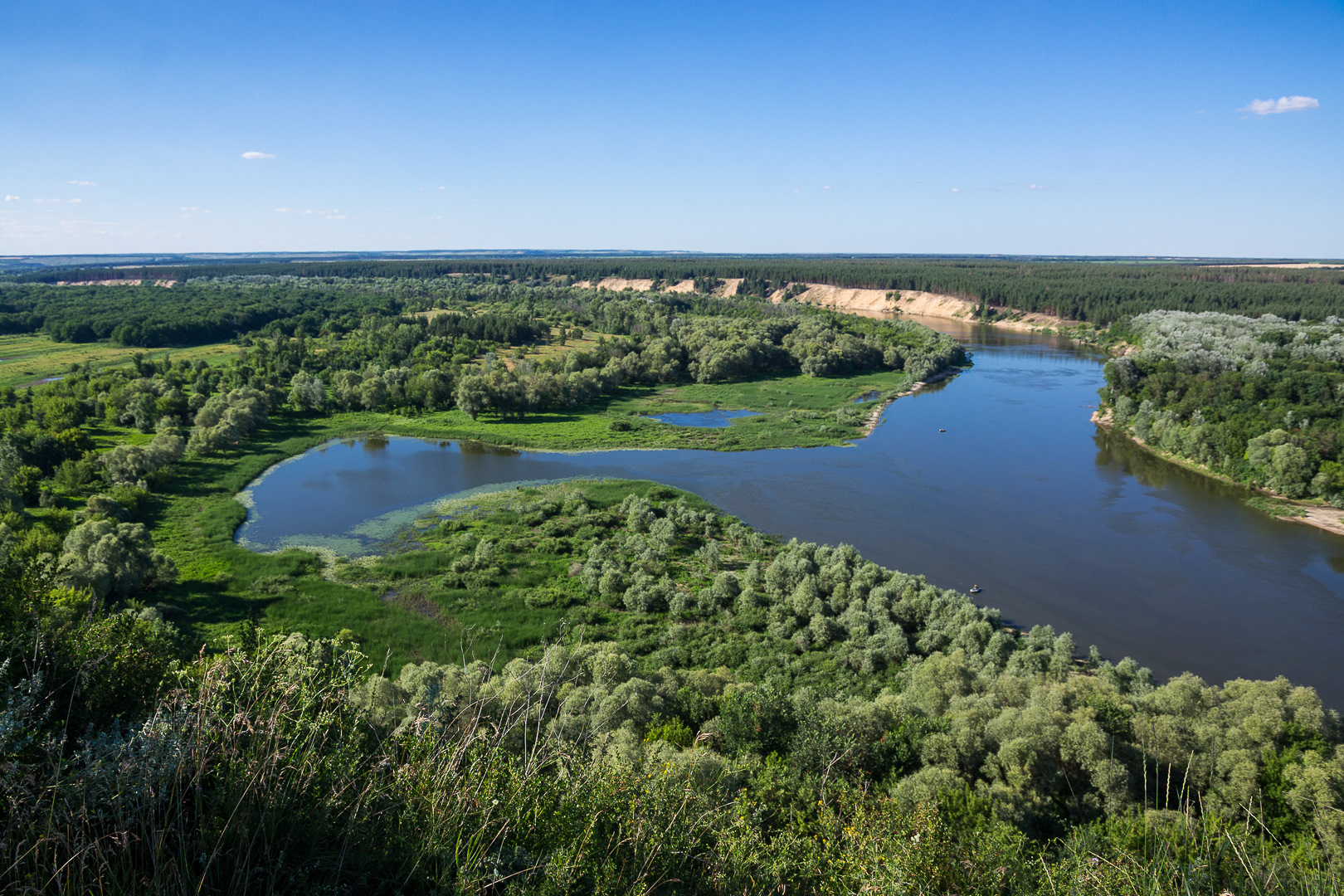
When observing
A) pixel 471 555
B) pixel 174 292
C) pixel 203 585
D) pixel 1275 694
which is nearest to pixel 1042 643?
pixel 1275 694

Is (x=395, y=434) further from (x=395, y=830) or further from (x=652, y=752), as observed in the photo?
(x=395, y=830)

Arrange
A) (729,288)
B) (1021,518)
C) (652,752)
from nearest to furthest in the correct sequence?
(652,752), (1021,518), (729,288)

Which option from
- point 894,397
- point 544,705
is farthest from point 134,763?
point 894,397

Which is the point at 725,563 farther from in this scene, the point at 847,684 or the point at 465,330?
the point at 465,330

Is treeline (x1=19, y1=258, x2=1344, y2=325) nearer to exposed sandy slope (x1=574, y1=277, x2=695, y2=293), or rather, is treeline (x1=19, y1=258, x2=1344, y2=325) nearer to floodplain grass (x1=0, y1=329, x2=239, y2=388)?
exposed sandy slope (x1=574, y1=277, x2=695, y2=293)

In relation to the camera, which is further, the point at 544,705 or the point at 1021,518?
the point at 1021,518

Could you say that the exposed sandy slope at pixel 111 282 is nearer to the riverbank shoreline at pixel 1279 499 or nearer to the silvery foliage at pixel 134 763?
the riverbank shoreline at pixel 1279 499

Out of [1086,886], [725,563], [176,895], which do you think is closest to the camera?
[176,895]
